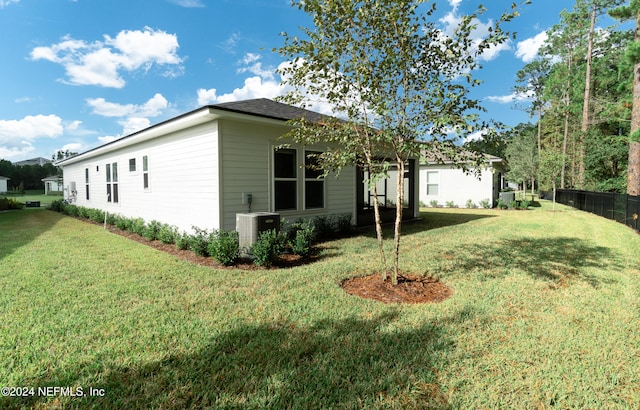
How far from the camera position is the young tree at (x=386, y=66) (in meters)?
3.66

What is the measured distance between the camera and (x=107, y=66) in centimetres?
1101

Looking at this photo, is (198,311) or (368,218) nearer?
(198,311)

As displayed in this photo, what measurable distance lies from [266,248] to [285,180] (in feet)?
8.72

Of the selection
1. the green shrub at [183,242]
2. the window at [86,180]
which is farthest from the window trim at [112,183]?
the green shrub at [183,242]

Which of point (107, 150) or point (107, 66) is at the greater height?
point (107, 66)

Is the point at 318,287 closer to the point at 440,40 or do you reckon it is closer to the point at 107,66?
the point at 440,40

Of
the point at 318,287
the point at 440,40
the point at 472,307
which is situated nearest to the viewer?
the point at 472,307

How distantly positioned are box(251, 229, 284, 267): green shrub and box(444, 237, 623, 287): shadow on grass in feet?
10.8

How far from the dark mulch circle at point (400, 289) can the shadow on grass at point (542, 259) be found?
1.15 m

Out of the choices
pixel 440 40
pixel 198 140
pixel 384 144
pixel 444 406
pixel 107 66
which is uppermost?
pixel 107 66

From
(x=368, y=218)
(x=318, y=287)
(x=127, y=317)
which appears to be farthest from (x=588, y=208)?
(x=127, y=317)

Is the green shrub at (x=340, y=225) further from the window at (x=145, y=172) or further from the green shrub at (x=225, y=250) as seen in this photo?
the window at (x=145, y=172)

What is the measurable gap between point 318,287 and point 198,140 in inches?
187

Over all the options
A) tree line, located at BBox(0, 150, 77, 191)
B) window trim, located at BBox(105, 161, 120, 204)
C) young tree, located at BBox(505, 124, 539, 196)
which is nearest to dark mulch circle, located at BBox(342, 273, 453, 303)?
window trim, located at BBox(105, 161, 120, 204)
